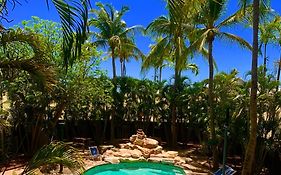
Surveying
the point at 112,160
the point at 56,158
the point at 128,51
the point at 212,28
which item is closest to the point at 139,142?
the point at 112,160

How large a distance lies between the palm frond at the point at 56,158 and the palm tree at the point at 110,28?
16167 mm

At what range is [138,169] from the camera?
15930 mm

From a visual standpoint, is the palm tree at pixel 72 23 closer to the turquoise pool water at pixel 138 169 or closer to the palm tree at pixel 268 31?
the turquoise pool water at pixel 138 169

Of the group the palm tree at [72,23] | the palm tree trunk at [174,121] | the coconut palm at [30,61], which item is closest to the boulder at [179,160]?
the palm tree trunk at [174,121]

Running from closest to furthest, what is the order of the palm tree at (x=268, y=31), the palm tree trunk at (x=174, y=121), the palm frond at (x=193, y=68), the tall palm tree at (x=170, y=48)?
the tall palm tree at (x=170, y=48) → the palm tree at (x=268, y=31) → the palm tree trunk at (x=174, y=121) → the palm frond at (x=193, y=68)

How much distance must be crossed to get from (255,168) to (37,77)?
460 inches

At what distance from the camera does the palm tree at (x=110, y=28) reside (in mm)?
20547

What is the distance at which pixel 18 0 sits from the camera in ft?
9.80

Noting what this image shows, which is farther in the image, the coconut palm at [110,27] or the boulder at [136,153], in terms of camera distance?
the coconut palm at [110,27]

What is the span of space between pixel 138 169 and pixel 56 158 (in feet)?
40.1

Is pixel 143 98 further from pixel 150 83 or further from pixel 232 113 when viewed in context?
pixel 232 113

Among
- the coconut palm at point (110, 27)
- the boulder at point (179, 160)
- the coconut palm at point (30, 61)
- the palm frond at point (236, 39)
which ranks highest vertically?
the coconut palm at point (110, 27)

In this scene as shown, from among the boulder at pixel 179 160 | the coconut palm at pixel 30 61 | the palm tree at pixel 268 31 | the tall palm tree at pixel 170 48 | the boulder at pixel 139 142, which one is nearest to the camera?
the coconut palm at pixel 30 61

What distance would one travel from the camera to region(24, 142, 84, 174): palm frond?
13.1ft
